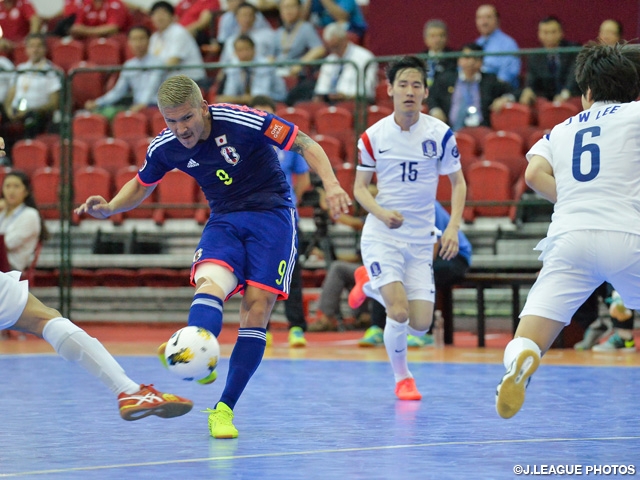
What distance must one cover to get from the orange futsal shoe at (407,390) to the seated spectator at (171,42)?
9359mm

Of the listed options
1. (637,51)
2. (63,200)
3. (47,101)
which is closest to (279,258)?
(637,51)

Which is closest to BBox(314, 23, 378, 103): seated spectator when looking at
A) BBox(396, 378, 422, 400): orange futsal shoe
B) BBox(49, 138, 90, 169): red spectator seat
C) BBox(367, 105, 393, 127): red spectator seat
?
BBox(367, 105, 393, 127): red spectator seat

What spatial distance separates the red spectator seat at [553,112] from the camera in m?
12.1

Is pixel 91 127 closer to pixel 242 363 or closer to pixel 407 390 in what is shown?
pixel 407 390

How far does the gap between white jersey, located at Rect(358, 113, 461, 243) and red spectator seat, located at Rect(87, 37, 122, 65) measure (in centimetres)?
948

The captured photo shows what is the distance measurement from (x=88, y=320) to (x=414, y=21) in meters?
6.27

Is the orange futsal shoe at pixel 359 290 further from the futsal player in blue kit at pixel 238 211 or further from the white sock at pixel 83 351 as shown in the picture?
the white sock at pixel 83 351

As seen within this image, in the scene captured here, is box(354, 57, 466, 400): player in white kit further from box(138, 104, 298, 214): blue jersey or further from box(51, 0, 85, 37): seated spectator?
box(51, 0, 85, 37): seated spectator

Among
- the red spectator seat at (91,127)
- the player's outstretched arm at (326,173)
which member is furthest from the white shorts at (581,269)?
the red spectator seat at (91,127)

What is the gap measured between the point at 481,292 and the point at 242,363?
5.85 metres

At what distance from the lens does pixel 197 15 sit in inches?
670

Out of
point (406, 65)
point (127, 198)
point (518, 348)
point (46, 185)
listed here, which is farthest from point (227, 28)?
point (518, 348)

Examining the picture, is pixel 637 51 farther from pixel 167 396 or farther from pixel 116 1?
pixel 116 1

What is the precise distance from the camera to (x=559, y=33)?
43.3 ft
